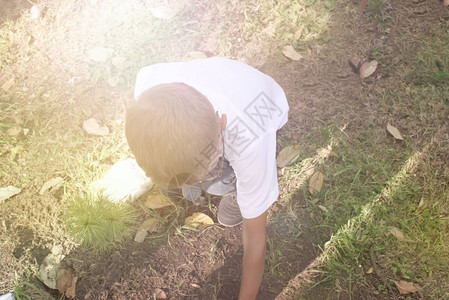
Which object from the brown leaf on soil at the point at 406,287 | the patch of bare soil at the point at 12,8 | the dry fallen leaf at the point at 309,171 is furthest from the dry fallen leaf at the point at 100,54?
the brown leaf on soil at the point at 406,287

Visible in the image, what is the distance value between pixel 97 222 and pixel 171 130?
3.07ft

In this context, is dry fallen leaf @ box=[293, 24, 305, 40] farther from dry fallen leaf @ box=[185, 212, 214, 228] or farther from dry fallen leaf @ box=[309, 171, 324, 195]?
dry fallen leaf @ box=[185, 212, 214, 228]

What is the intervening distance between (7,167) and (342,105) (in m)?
1.96

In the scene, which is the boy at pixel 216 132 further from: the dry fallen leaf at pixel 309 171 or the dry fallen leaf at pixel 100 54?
the dry fallen leaf at pixel 100 54

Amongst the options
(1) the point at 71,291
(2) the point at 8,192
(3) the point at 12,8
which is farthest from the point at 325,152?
(3) the point at 12,8

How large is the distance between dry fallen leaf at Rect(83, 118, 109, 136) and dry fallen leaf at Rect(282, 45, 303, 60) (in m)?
1.23

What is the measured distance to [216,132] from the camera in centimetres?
106

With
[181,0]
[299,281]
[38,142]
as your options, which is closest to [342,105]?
[299,281]

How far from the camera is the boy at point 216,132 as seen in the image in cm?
99

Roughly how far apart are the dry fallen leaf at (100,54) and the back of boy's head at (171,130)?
1.36m

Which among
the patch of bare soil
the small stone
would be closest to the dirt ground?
the small stone

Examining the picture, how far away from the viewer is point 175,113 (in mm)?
977

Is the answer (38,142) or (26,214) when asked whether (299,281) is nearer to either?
(26,214)

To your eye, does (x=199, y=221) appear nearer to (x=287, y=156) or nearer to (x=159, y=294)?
(x=159, y=294)
